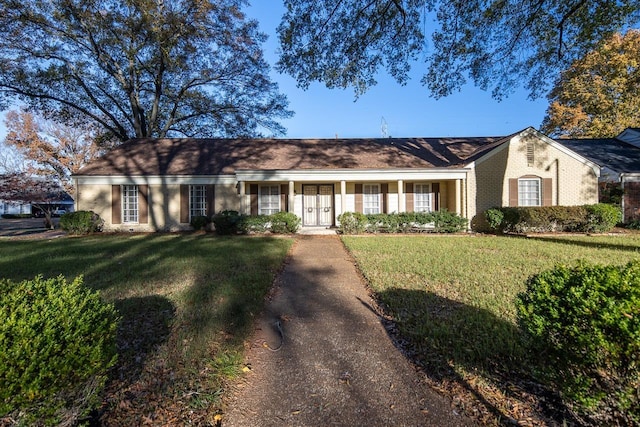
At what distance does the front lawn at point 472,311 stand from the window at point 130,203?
12.4 meters

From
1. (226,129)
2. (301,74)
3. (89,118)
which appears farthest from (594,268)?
(89,118)

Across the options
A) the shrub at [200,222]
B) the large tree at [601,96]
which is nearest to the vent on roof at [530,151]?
the large tree at [601,96]

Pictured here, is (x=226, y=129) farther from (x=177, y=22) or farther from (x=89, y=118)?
(x=89, y=118)

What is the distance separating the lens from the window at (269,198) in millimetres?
15688

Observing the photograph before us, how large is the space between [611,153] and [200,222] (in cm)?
2357

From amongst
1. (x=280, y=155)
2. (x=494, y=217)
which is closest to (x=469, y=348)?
(x=494, y=217)

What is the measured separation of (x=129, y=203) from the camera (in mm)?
15438

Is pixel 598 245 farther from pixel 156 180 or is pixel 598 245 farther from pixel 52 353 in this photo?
pixel 156 180

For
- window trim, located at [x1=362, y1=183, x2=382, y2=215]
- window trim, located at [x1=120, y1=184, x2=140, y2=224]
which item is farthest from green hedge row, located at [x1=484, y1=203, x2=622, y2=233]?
window trim, located at [x1=120, y1=184, x2=140, y2=224]

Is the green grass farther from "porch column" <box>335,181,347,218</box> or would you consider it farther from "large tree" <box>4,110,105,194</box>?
"large tree" <box>4,110,105,194</box>

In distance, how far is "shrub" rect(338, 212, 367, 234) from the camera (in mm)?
13430

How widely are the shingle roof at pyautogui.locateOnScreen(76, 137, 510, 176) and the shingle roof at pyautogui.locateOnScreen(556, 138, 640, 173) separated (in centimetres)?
544

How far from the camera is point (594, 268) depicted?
2354 millimetres

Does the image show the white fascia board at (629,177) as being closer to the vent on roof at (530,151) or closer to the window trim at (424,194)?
the vent on roof at (530,151)
